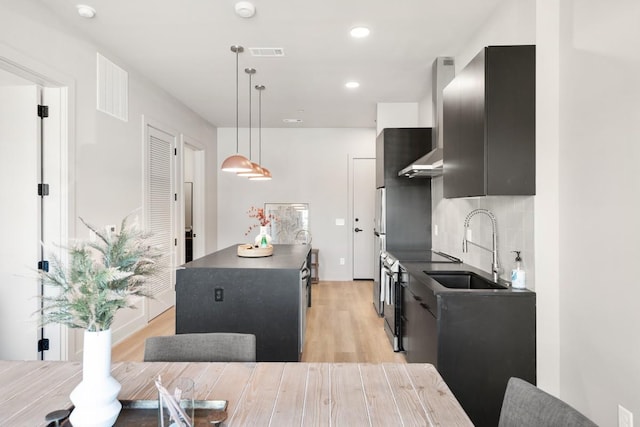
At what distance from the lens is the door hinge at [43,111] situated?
9.57 feet

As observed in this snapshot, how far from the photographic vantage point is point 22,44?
253cm

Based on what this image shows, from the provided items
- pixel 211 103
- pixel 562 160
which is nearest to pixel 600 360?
pixel 562 160

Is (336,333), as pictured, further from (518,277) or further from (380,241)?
(518,277)

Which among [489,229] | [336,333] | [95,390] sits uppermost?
[489,229]

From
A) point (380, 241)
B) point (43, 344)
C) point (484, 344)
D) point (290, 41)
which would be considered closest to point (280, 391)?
point (484, 344)

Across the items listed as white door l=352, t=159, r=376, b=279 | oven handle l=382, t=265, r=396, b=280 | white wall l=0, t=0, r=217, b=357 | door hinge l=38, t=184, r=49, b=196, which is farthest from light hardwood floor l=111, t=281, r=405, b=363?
door hinge l=38, t=184, r=49, b=196

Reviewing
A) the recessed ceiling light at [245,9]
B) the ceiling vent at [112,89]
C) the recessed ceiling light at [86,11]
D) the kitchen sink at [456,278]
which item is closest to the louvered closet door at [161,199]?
the ceiling vent at [112,89]

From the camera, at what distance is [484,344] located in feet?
7.13

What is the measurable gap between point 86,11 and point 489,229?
11.4ft

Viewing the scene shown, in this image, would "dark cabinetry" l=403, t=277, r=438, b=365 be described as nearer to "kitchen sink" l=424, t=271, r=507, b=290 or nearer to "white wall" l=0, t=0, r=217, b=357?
"kitchen sink" l=424, t=271, r=507, b=290

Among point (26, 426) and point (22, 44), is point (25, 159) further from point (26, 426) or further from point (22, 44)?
point (26, 426)

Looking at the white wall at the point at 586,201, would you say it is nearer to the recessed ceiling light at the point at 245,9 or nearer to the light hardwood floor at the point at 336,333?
the light hardwood floor at the point at 336,333

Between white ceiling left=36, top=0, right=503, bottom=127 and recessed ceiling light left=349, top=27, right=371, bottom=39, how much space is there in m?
0.06

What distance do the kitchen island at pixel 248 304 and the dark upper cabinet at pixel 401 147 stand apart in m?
2.04
